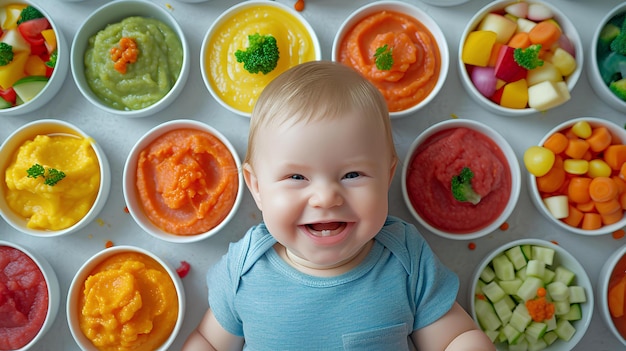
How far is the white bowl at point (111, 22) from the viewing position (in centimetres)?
228

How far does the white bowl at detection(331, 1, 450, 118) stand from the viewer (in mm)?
2248

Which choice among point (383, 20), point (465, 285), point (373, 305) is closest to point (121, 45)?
point (383, 20)

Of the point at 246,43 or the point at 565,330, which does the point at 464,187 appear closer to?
the point at 565,330

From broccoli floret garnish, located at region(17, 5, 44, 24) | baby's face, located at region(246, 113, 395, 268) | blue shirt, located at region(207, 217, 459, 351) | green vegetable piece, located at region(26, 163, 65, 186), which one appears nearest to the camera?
baby's face, located at region(246, 113, 395, 268)

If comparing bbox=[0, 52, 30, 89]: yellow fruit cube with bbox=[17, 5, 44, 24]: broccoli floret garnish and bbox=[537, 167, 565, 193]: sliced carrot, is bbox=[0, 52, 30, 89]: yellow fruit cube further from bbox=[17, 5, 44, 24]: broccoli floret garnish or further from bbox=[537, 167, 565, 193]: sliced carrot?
bbox=[537, 167, 565, 193]: sliced carrot

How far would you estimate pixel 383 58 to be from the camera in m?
2.15

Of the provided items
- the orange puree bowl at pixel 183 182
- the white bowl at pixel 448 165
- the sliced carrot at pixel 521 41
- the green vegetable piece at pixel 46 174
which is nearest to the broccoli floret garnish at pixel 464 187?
the white bowl at pixel 448 165

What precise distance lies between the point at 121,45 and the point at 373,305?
150cm

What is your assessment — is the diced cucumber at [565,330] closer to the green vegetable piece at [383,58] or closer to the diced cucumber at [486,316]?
the diced cucumber at [486,316]

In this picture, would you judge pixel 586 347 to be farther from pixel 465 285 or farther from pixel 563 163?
pixel 563 163

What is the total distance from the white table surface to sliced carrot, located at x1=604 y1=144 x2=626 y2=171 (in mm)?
224

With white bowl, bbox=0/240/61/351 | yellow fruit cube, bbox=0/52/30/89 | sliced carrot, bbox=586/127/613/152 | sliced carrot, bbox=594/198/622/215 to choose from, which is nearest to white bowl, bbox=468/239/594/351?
sliced carrot, bbox=594/198/622/215

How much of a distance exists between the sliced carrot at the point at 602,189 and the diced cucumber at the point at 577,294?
37 centimetres

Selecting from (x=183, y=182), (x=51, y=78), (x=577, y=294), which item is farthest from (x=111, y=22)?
(x=577, y=294)
